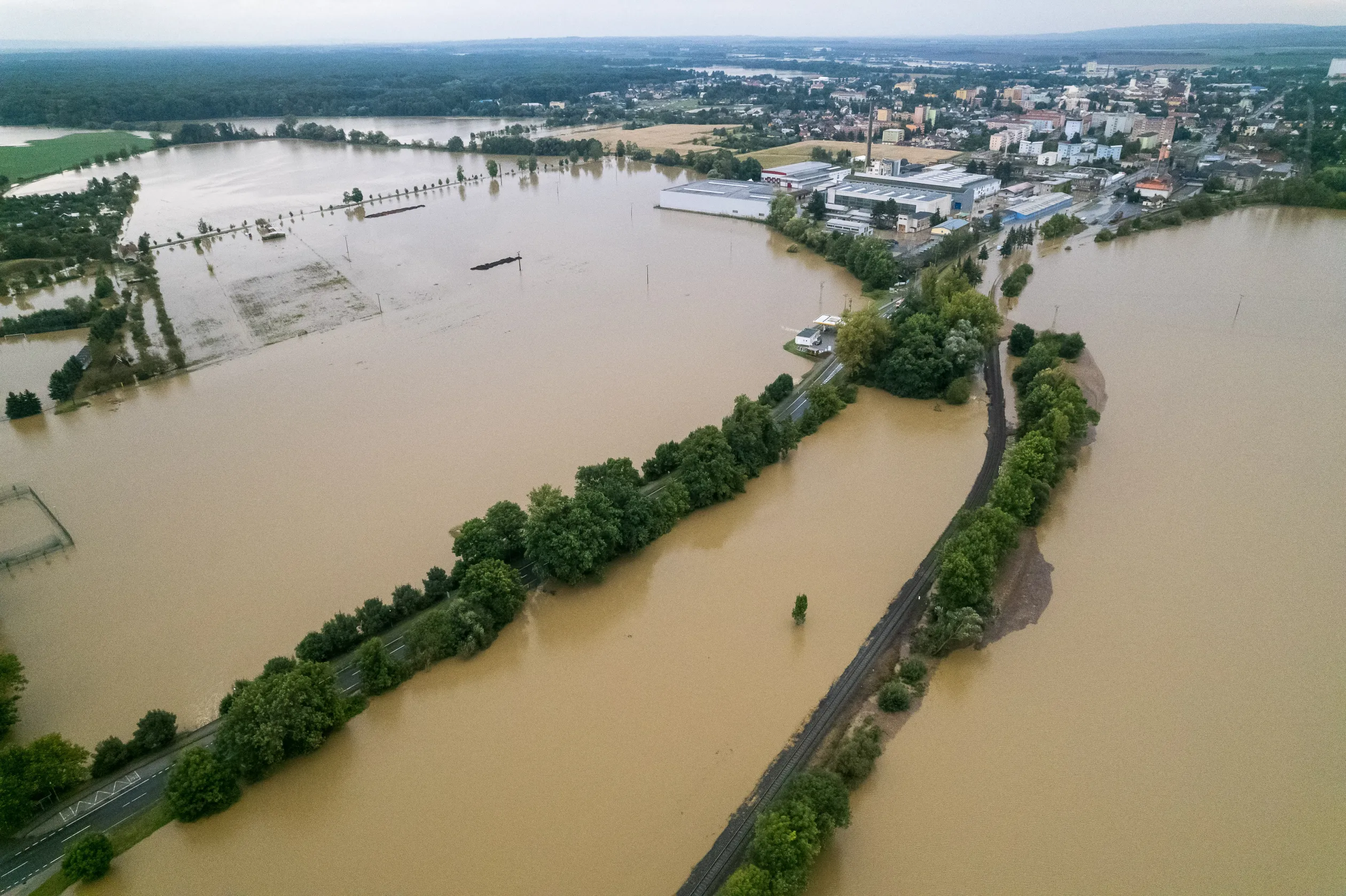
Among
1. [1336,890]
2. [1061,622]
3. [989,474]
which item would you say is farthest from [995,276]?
[1336,890]

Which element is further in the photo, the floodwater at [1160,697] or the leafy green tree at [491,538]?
the leafy green tree at [491,538]

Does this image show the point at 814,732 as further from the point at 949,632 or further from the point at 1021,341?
the point at 1021,341

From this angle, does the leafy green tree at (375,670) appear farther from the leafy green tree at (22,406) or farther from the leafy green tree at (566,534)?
the leafy green tree at (22,406)

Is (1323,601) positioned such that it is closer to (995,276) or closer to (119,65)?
(995,276)

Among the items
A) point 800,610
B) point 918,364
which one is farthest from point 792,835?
point 918,364

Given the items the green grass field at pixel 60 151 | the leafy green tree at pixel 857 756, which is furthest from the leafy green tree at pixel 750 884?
the green grass field at pixel 60 151

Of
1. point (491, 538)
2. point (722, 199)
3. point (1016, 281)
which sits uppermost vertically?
point (722, 199)

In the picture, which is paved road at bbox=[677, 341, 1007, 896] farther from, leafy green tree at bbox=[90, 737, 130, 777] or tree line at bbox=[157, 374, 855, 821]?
leafy green tree at bbox=[90, 737, 130, 777]
